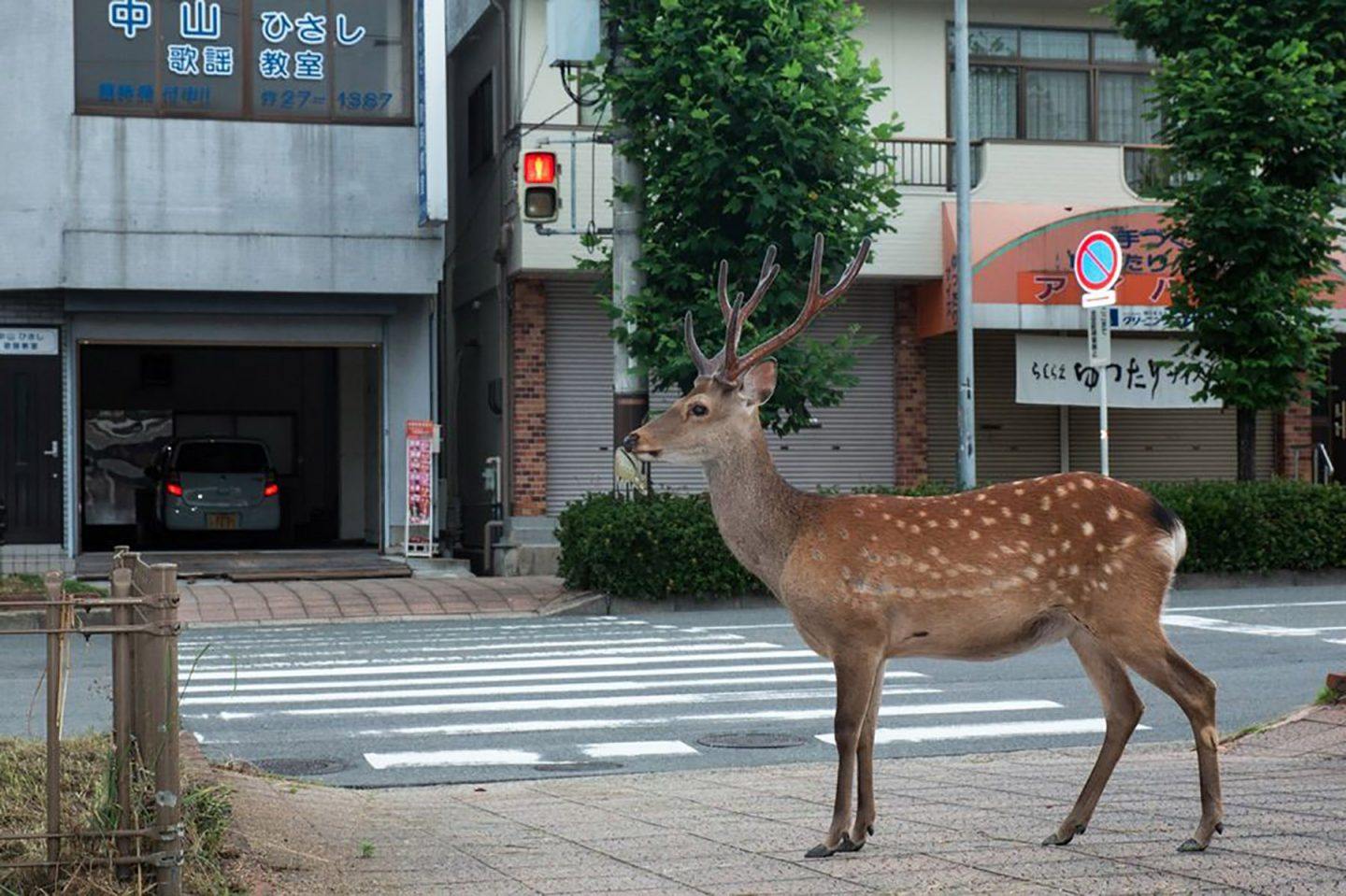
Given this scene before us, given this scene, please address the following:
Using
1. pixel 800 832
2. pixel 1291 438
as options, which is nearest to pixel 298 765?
pixel 800 832

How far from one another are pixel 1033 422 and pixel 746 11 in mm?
10810

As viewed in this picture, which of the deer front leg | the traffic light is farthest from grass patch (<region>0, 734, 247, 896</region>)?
the traffic light

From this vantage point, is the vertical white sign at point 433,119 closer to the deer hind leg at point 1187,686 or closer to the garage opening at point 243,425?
the garage opening at point 243,425

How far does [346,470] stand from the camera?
32.8 metres

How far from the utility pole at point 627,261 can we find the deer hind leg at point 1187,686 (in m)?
14.2

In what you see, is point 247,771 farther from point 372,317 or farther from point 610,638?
point 372,317

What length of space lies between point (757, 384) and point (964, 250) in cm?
1791

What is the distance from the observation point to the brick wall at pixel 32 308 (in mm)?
23938

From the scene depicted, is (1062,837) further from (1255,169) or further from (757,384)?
(1255,169)

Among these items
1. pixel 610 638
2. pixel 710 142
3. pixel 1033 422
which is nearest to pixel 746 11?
pixel 710 142

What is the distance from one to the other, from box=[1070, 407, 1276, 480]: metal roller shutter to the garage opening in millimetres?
11807

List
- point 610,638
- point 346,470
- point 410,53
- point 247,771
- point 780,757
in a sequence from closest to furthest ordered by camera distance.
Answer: point 247,771, point 780,757, point 610,638, point 410,53, point 346,470

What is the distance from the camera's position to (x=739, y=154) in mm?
20688

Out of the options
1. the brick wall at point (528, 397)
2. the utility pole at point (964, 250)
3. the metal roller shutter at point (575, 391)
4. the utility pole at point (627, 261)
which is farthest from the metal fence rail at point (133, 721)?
the metal roller shutter at point (575, 391)
